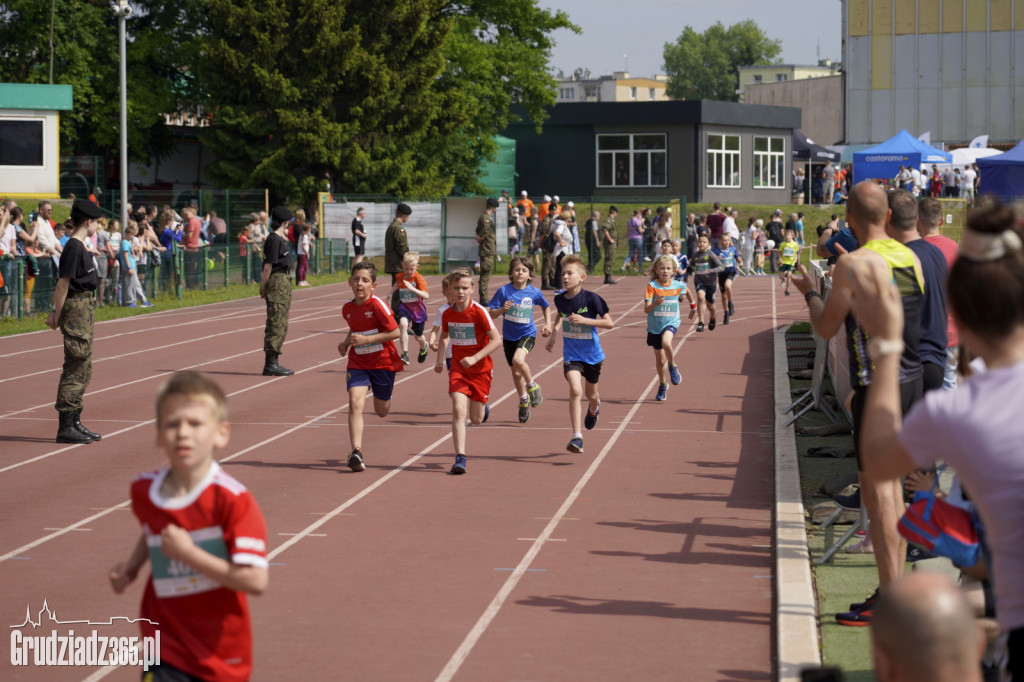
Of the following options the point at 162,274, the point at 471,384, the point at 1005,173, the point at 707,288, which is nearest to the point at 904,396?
the point at 471,384

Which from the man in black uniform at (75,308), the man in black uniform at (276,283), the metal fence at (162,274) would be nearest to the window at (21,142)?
the metal fence at (162,274)

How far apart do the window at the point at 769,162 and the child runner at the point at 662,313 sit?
48085 mm

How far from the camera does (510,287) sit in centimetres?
1402

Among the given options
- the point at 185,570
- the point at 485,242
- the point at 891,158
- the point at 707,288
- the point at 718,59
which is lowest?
the point at 185,570

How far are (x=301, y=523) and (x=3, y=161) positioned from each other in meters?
35.9

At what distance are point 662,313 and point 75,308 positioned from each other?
708 cm

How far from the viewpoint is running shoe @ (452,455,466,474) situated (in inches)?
453

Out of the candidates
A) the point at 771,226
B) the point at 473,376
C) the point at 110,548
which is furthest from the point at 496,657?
the point at 771,226

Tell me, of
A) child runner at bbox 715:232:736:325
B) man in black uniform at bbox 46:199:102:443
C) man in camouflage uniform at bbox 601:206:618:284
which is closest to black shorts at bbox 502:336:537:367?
man in black uniform at bbox 46:199:102:443

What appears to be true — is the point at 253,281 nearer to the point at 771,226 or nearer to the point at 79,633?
the point at 771,226

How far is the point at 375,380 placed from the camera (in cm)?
1181

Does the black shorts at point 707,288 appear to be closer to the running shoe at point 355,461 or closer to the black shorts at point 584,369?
the black shorts at point 584,369

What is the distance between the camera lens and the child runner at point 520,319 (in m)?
13.8

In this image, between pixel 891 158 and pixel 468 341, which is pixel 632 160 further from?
pixel 468 341
